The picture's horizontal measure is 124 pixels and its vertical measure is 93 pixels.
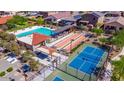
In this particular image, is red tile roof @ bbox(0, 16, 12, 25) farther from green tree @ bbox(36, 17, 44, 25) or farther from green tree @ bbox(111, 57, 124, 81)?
green tree @ bbox(111, 57, 124, 81)

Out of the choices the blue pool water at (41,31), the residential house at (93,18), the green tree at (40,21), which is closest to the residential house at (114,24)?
the residential house at (93,18)

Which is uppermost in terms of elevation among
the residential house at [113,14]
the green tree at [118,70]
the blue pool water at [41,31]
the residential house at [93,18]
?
the residential house at [113,14]

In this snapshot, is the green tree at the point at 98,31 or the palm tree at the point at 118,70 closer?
the palm tree at the point at 118,70

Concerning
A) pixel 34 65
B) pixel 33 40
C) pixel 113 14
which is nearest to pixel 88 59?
pixel 113 14

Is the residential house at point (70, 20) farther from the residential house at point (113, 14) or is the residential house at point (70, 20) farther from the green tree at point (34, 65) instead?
the green tree at point (34, 65)

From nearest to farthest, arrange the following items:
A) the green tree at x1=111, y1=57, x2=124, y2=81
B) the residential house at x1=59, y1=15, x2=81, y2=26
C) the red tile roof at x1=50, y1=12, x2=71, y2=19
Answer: the green tree at x1=111, y1=57, x2=124, y2=81, the red tile roof at x1=50, y1=12, x2=71, y2=19, the residential house at x1=59, y1=15, x2=81, y2=26

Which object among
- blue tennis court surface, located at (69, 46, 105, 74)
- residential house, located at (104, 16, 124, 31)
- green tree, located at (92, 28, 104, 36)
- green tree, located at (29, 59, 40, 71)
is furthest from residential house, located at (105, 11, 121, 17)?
green tree, located at (29, 59, 40, 71)
